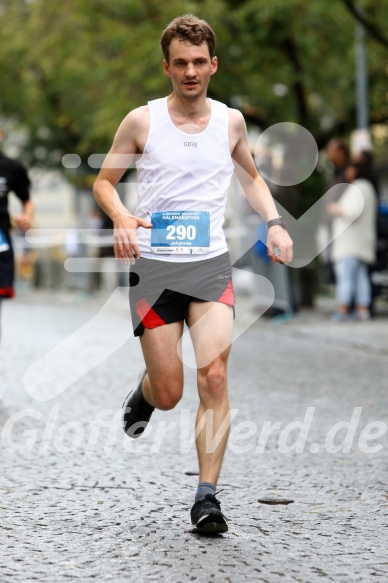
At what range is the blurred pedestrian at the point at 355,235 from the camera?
15.8m

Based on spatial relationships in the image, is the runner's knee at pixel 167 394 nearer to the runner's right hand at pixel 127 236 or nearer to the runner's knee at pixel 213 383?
the runner's knee at pixel 213 383

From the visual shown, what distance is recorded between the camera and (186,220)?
542 centimetres

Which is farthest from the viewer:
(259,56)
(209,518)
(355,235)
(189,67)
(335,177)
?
(259,56)

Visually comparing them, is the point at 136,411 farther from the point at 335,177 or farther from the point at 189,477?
the point at 335,177

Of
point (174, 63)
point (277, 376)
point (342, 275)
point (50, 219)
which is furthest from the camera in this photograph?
point (50, 219)

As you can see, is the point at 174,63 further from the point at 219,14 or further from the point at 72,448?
the point at 219,14

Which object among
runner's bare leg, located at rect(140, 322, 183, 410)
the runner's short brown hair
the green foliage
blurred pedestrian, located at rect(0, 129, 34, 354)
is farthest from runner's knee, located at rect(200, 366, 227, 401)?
the green foliage

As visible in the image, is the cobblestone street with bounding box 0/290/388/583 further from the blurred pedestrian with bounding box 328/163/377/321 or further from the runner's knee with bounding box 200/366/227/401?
the blurred pedestrian with bounding box 328/163/377/321

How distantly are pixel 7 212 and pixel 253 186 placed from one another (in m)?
3.62

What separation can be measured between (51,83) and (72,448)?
25301 millimetres

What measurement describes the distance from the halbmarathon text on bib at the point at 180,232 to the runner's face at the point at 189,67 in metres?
0.47

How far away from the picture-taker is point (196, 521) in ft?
16.8

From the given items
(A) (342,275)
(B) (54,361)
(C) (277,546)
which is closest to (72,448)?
(C) (277,546)

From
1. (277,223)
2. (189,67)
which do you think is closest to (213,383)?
(277,223)
